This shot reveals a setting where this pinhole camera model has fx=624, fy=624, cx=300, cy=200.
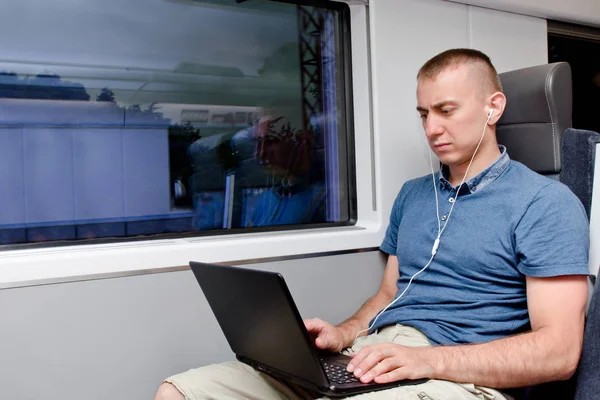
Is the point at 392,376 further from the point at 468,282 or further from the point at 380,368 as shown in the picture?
the point at 468,282

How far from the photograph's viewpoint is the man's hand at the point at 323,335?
1.70m

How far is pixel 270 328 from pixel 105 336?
0.72m

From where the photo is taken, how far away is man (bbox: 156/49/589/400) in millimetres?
1489

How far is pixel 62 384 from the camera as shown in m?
1.83

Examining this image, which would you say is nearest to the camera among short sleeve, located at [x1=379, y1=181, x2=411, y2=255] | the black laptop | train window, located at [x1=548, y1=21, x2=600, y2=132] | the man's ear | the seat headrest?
the black laptop

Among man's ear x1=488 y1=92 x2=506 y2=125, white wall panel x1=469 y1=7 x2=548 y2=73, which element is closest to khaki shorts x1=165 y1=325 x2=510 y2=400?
man's ear x1=488 y1=92 x2=506 y2=125

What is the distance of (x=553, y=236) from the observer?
1.55 meters

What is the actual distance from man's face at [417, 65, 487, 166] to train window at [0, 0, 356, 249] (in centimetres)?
68

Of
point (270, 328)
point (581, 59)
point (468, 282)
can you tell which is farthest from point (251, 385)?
point (581, 59)

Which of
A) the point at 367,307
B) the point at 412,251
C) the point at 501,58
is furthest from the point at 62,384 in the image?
the point at 501,58

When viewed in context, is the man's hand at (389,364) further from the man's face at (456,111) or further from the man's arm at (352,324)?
the man's face at (456,111)

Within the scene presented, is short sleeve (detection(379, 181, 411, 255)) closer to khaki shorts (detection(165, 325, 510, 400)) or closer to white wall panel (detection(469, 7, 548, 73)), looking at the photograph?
khaki shorts (detection(165, 325, 510, 400))

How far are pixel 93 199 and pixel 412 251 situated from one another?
40.7 inches

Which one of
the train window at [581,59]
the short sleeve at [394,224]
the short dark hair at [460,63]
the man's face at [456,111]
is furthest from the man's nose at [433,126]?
the train window at [581,59]
